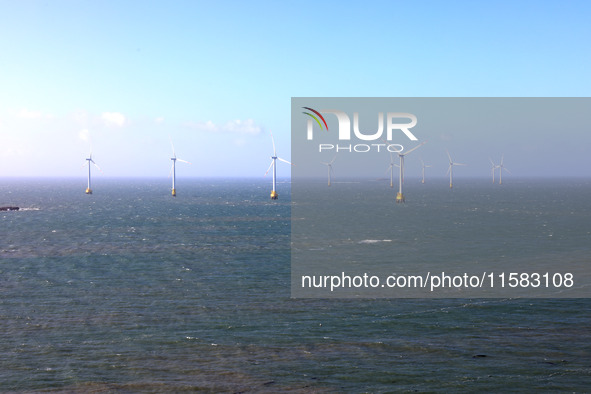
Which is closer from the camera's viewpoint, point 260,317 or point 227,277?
point 260,317

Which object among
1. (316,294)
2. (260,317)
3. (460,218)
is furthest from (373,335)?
(460,218)

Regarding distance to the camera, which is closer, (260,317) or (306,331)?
(306,331)

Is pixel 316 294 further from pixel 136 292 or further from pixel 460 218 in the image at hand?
pixel 460 218

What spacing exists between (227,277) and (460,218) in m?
97.8

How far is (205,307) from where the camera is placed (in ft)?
172

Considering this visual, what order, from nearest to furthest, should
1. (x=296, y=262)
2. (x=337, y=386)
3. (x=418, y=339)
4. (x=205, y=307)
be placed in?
(x=337, y=386)
(x=418, y=339)
(x=205, y=307)
(x=296, y=262)

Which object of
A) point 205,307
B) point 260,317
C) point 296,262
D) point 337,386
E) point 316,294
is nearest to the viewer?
point 337,386

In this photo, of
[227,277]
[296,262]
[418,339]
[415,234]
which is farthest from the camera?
[415,234]

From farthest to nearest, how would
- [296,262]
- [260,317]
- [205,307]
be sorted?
[296,262]
[205,307]
[260,317]

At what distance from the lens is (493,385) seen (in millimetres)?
33469

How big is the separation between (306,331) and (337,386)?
11.1 metres

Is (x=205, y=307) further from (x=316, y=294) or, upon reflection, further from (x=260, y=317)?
(x=316, y=294)

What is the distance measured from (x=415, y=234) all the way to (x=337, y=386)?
272 feet

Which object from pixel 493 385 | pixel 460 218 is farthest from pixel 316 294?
pixel 460 218
